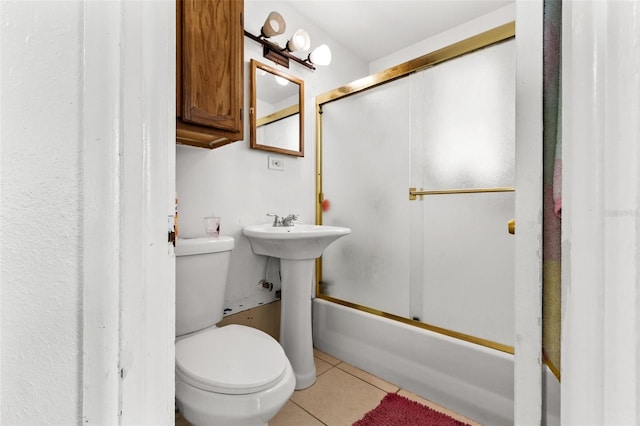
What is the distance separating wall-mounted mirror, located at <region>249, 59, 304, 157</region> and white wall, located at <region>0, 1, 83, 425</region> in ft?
4.44

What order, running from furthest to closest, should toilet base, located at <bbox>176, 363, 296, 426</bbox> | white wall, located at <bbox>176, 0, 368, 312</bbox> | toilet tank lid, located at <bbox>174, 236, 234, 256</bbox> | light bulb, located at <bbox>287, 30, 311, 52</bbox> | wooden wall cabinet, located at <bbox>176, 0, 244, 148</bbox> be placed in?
light bulb, located at <bbox>287, 30, 311, 52</bbox> → white wall, located at <bbox>176, 0, 368, 312</bbox> → toilet tank lid, located at <bbox>174, 236, 234, 256</bbox> → wooden wall cabinet, located at <bbox>176, 0, 244, 148</bbox> → toilet base, located at <bbox>176, 363, 296, 426</bbox>

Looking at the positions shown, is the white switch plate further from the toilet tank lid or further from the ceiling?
the ceiling

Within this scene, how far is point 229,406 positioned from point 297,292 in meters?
0.71

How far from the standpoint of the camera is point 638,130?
0.29m

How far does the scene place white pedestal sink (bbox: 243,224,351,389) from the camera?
1.49 m

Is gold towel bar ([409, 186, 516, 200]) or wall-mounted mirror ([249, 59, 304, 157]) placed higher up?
wall-mounted mirror ([249, 59, 304, 157])

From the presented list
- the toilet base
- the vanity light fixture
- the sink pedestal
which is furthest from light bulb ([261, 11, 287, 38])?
the toilet base

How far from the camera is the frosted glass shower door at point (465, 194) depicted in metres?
1.34

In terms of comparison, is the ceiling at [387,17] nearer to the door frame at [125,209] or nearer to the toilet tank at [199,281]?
the toilet tank at [199,281]

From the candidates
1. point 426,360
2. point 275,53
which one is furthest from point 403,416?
point 275,53

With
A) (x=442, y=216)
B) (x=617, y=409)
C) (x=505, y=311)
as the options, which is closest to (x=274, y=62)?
(x=442, y=216)

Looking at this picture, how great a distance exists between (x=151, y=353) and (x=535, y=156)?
0.56 meters

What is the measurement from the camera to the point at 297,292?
1.55 m

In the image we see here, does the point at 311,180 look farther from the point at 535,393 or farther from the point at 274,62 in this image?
the point at 535,393
